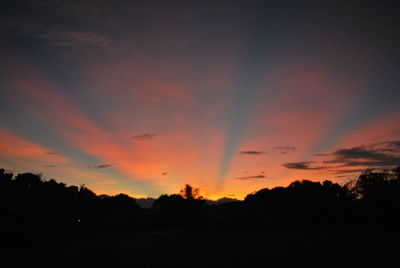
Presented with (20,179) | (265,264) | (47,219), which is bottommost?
(265,264)

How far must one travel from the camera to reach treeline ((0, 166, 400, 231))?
5464 cm

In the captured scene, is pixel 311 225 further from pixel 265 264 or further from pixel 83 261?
pixel 83 261

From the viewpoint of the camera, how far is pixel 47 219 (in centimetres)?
5278

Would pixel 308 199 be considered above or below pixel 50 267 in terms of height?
above

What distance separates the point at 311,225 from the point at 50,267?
60.1 meters

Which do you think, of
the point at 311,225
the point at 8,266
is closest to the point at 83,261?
the point at 8,266

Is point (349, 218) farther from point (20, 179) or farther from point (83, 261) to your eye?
point (20, 179)

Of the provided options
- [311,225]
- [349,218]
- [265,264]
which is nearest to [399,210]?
[349,218]

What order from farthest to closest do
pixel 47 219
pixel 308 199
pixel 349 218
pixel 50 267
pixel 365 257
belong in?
pixel 308 199 → pixel 349 218 → pixel 47 219 → pixel 365 257 → pixel 50 267

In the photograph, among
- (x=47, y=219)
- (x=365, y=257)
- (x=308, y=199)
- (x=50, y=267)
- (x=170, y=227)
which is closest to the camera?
(x=50, y=267)

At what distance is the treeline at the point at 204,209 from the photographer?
54641 millimetres

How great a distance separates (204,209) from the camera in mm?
71188

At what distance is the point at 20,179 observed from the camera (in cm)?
7325

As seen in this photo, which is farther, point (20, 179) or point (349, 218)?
point (20, 179)
